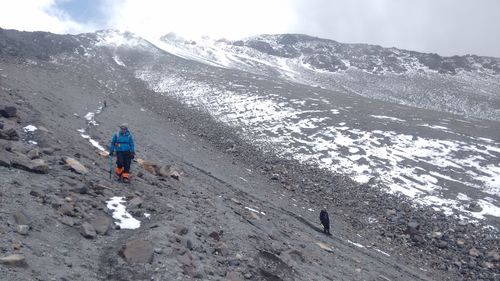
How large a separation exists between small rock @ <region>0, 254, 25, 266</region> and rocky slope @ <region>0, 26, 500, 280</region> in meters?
0.02

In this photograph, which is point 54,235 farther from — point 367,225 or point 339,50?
point 339,50

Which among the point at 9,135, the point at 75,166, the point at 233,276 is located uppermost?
the point at 9,135

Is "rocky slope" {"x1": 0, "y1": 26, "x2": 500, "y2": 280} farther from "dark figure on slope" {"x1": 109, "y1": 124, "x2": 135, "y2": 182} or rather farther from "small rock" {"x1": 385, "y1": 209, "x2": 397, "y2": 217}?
"dark figure on slope" {"x1": 109, "y1": 124, "x2": 135, "y2": 182}

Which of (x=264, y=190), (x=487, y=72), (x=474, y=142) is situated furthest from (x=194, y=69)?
(x=487, y=72)

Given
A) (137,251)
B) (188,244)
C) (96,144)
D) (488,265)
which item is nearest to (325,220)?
(488,265)

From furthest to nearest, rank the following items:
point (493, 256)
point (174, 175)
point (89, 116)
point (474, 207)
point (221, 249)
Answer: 1. point (89, 116)
2. point (474, 207)
3. point (493, 256)
4. point (174, 175)
5. point (221, 249)

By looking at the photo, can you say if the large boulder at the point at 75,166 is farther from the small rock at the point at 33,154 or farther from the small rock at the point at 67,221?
the small rock at the point at 67,221

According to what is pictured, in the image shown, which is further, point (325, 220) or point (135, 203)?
point (325, 220)

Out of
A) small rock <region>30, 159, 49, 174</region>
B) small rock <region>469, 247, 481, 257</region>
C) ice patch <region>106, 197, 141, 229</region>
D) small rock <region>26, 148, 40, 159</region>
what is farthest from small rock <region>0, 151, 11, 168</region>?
A: small rock <region>469, 247, 481, 257</region>

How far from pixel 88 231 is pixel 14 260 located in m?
1.95

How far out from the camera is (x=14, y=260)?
6.41 metres

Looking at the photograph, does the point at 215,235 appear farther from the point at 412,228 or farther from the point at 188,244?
the point at 412,228

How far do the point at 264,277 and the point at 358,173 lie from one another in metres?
16.0

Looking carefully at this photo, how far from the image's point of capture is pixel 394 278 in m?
13.1
